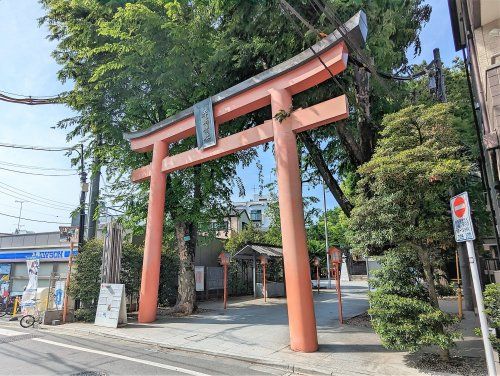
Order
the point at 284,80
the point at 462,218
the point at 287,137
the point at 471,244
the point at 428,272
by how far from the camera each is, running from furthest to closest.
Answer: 1. the point at 284,80
2. the point at 287,137
3. the point at 428,272
4. the point at 462,218
5. the point at 471,244

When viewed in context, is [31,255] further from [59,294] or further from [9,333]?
[9,333]

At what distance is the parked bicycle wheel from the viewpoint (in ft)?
39.8

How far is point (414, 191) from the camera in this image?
714cm

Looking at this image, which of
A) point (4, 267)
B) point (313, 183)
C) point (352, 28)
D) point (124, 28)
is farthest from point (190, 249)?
point (4, 267)

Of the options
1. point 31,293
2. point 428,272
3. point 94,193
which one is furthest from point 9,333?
point 428,272

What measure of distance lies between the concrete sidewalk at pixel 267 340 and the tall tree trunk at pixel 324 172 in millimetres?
4240

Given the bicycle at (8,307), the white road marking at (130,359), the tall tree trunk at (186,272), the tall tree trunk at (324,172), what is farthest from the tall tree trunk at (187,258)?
the bicycle at (8,307)

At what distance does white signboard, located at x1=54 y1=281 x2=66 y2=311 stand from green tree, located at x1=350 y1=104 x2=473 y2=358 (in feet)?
37.5

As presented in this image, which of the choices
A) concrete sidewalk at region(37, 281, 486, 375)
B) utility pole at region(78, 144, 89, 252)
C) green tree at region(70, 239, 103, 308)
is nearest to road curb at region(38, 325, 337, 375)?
concrete sidewalk at region(37, 281, 486, 375)

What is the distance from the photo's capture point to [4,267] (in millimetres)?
24922

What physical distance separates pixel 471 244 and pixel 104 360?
7.49 m

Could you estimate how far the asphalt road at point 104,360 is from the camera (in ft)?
22.2

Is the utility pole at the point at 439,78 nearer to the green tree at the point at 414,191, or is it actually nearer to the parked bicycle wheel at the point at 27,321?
the green tree at the point at 414,191

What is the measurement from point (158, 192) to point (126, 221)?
355 cm
